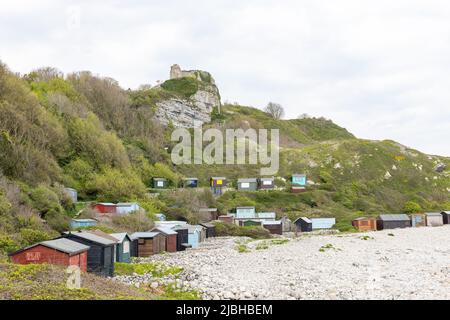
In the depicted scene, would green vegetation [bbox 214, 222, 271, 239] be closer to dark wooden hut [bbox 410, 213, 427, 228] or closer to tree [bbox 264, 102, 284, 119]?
dark wooden hut [bbox 410, 213, 427, 228]

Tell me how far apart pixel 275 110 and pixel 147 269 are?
14461 cm

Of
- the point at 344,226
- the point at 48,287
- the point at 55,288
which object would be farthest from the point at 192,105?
the point at 55,288

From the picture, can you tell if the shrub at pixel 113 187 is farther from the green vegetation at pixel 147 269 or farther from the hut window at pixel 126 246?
the green vegetation at pixel 147 269

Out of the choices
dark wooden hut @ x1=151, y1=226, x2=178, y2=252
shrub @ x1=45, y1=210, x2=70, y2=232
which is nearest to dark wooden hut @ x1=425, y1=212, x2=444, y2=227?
dark wooden hut @ x1=151, y1=226, x2=178, y2=252

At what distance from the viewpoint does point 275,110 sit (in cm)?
17050

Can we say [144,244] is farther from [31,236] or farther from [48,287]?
[48,287]

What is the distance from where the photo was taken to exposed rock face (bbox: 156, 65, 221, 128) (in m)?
118

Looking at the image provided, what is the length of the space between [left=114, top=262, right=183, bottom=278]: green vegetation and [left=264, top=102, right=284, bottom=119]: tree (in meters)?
142

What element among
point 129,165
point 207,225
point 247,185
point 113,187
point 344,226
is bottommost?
point 344,226

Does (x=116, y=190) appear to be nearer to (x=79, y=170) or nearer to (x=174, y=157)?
(x=79, y=170)

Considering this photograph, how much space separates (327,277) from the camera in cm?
2678

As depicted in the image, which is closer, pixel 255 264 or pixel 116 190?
pixel 255 264
